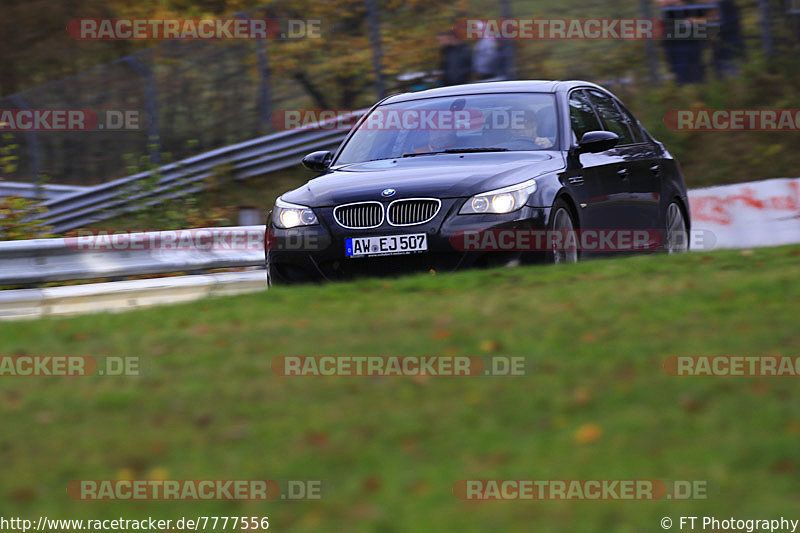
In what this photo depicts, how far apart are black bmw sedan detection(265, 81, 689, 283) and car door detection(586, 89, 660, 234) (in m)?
0.02

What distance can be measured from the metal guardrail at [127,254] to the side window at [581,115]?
4217mm

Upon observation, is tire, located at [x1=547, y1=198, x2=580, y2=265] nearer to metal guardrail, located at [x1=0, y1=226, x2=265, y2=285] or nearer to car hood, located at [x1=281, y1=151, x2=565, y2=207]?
car hood, located at [x1=281, y1=151, x2=565, y2=207]

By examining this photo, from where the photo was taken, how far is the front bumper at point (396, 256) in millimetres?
8383

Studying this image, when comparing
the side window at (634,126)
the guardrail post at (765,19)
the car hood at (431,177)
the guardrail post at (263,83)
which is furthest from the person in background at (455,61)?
the car hood at (431,177)

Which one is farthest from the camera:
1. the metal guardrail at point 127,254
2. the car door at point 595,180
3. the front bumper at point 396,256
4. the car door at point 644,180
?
the metal guardrail at point 127,254

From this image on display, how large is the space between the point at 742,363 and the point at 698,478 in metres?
1.29

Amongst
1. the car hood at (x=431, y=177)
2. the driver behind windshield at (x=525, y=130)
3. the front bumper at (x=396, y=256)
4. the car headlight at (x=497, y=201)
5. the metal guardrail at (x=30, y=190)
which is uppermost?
the driver behind windshield at (x=525, y=130)

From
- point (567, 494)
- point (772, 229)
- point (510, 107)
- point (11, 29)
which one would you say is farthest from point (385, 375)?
point (11, 29)

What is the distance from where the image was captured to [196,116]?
1919 centimetres

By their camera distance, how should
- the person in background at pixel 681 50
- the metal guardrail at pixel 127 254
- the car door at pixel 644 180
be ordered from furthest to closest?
the person in background at pixel 681 50 → the metal guardrail at pixel 127 254 → the car door at pixel 644 180

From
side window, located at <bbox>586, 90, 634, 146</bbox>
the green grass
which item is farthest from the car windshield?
the green grass

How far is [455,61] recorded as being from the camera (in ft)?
57.3

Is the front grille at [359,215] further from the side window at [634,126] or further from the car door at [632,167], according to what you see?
the side window at [634,126]

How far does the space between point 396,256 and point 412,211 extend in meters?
0.32
